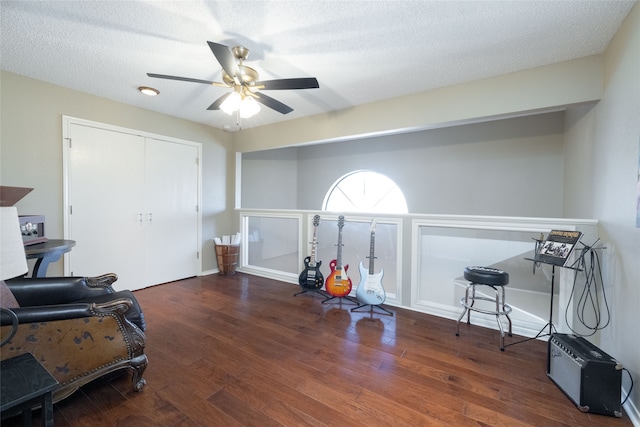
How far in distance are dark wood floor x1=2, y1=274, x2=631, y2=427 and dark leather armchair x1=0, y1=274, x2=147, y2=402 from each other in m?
0.22

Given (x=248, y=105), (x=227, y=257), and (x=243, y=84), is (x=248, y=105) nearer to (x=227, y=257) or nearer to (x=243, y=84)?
(x=243, y=84)

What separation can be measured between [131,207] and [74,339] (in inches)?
98.3

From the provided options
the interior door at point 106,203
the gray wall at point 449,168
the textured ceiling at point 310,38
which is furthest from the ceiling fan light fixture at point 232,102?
the gray wall at point 449,168

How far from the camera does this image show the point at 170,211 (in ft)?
13.1

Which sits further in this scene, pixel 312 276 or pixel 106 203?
pixel 312 276

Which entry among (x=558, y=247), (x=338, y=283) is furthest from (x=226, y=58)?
(x=558, y=247)

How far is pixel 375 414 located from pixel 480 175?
3718 millimetres

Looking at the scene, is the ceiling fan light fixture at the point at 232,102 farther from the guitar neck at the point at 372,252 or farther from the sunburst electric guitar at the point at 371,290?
the sunburst electric guitar at the point at 371,290

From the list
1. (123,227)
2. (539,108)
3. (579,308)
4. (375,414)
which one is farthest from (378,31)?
(123,227)

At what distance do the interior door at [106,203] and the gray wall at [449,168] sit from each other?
2.06 meters

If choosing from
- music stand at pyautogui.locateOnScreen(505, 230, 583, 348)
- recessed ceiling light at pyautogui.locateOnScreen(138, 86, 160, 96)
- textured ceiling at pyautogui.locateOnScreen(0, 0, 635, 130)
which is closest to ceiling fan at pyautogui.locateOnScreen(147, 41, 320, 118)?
textured ceiling at pyautogui.locateOnScreen(0, 0, 635, 130)

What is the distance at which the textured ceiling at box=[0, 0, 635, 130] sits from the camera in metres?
1.77

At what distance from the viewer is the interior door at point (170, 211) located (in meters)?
3.80

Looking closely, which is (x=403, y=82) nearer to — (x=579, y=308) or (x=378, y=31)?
(x=378, y=31)
